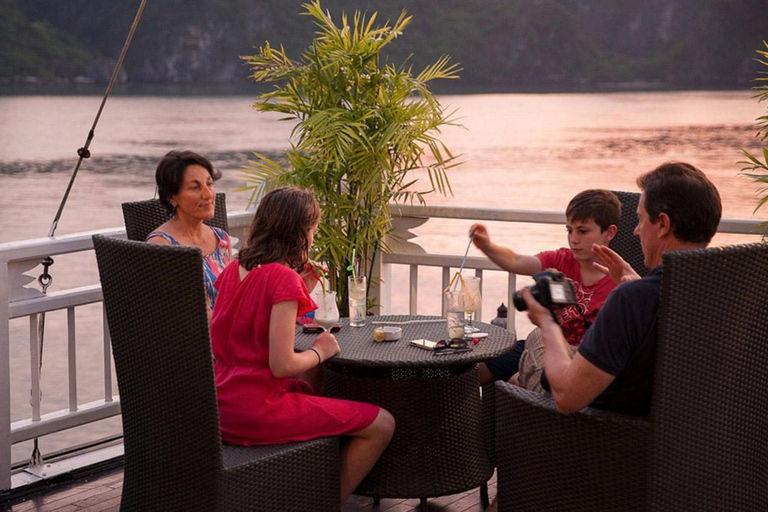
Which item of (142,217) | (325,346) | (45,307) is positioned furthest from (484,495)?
(45,307)

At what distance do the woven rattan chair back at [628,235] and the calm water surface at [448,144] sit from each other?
7260 millimetres

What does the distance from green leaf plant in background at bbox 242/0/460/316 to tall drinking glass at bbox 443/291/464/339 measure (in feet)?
4.50

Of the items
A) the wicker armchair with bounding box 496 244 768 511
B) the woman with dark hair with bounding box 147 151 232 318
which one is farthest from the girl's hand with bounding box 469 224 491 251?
the wicker armchair with bounding box 496 244 768 511

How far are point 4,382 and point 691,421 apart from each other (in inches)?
94.6

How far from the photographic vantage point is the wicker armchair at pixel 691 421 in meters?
2.02

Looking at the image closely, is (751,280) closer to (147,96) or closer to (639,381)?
(639,381)

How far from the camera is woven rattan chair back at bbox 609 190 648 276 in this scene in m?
3.49

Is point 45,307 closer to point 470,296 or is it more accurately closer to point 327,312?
point 327,312

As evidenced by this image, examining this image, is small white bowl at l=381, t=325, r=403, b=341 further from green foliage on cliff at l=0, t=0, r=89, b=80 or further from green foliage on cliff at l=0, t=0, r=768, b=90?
green foliage on cliff at l=0, t=0, r=768, b=90

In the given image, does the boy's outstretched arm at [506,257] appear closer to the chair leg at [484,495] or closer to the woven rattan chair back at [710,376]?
the chair leg at [484,495]

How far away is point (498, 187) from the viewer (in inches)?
769

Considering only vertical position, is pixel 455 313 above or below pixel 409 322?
above

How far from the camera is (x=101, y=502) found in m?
3.31

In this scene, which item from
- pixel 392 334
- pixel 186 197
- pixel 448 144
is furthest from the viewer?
pixel 448 144
